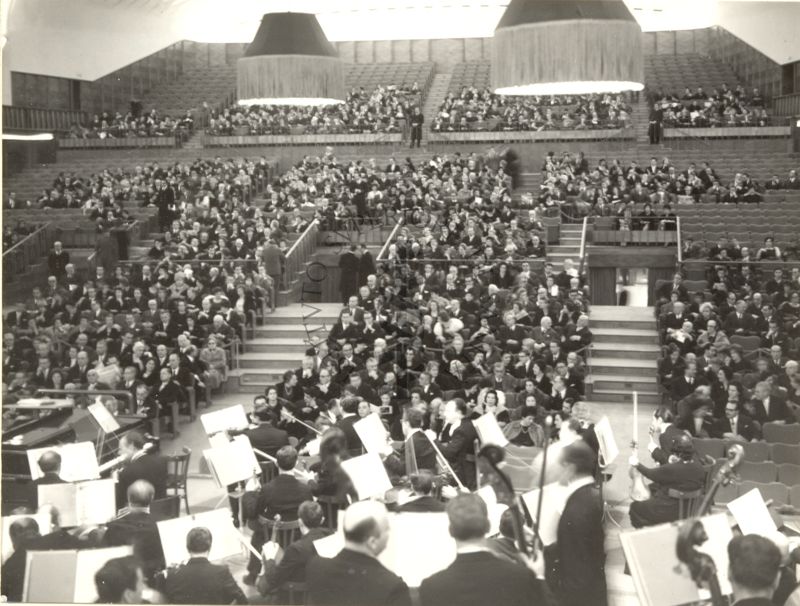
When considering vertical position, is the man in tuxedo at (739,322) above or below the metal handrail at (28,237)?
below

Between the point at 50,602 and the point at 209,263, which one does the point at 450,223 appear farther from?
the point at 50,602

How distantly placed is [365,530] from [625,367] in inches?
340

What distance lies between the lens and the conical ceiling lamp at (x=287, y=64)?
489 centimetres

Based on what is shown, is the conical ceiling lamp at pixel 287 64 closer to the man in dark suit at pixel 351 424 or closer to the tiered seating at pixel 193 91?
the man in dark suit at pixel 351 424

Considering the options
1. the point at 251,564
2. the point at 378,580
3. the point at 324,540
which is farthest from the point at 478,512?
the point at 251,564

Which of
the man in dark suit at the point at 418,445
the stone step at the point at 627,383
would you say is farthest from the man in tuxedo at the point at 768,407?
the man in dark suit at the point at 418,445

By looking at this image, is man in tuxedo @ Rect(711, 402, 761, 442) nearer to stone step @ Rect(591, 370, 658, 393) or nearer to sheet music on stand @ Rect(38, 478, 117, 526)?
stone step @ Rect(591, 370, 658, 393)

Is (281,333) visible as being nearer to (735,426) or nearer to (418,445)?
(418,445)

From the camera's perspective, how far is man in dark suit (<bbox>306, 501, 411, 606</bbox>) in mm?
3637

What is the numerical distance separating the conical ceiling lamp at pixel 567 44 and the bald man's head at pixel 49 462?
3852 millimetres

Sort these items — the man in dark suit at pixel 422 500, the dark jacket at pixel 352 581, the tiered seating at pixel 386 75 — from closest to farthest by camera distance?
the dark jacket at pixel 352 581
the man in dark suit at pixel 422 500
the tiered seating at pixel 386 75

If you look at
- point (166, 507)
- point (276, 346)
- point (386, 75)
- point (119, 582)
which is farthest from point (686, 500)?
point (386, 75)

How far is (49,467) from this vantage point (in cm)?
608

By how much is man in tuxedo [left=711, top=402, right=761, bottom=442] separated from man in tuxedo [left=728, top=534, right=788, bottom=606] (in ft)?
15.2
